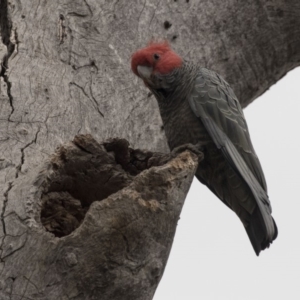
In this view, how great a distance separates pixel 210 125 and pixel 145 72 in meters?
0.53

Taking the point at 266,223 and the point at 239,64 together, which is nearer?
the point at 266,223

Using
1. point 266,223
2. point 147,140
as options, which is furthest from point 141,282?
point 147,140

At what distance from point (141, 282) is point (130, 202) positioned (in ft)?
1.17

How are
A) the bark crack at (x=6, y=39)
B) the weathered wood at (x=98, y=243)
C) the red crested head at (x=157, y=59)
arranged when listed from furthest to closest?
the red crested head at (x=157, y=59) → the bark crack at (x=6, y=39) → the weathered wood at (x=98, y=243)

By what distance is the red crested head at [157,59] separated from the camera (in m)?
4.11

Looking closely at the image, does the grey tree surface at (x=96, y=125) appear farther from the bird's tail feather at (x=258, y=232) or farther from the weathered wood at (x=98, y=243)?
the bird's tail feather at (x=258, y=232)

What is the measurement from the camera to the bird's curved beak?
411 cm

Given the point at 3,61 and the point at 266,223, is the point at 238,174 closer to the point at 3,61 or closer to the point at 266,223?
the point at 266,223

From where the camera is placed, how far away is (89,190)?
11.7ft

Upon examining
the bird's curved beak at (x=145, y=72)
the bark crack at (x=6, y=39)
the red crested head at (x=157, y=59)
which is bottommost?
the bark crack at (x=6, y=39)

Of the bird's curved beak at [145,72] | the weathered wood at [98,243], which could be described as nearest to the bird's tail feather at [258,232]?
the weathered wood at [98,243]

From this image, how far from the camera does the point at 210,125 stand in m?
4.12

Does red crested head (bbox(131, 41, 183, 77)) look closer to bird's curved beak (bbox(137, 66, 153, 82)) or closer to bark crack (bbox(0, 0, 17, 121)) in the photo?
bird's curved beak (bbox(137, 66, 153, 82))

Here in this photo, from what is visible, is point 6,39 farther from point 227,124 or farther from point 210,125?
point 227,124
